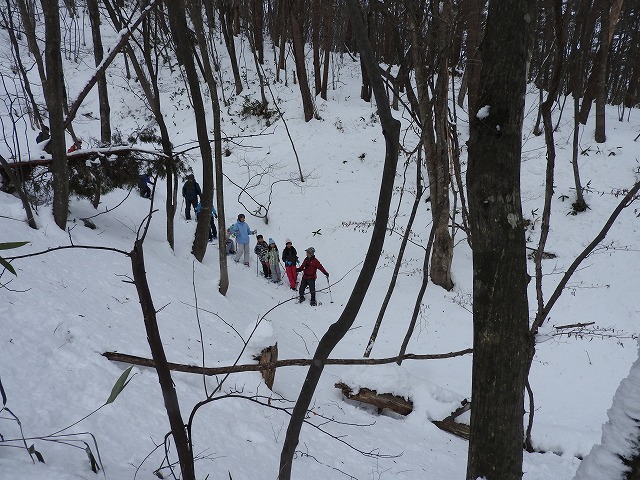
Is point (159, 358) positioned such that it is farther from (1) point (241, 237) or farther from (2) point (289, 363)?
(1) point (241, 237)

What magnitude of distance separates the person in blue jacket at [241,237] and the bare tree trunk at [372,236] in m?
8.91

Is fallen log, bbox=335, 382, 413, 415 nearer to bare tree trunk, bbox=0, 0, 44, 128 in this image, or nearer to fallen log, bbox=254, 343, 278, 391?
fallen log, bbox=254, 343, 278, 391

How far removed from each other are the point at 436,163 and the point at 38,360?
24.4 feet

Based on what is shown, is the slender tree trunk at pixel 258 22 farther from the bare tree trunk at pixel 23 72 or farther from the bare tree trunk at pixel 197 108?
the bare tree trunk at pixel 197 108

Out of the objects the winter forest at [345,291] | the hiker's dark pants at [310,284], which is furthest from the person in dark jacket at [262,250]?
the hiker's dark pants at [310,284]

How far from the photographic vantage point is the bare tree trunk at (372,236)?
1210 mm

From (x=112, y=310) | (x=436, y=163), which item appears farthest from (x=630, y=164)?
(x=112, y=310)

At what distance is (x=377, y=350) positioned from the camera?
306 inches

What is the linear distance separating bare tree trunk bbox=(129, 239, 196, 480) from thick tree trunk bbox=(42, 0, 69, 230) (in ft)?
17.7

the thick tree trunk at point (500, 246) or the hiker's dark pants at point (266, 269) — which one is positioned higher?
the thick tree trunk at point (500, 246)

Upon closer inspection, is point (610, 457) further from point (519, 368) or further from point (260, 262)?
point (260, 262)

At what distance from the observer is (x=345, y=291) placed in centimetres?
1029

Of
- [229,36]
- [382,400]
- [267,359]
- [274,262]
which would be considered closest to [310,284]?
[274,262]

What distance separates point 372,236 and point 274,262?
920cm
